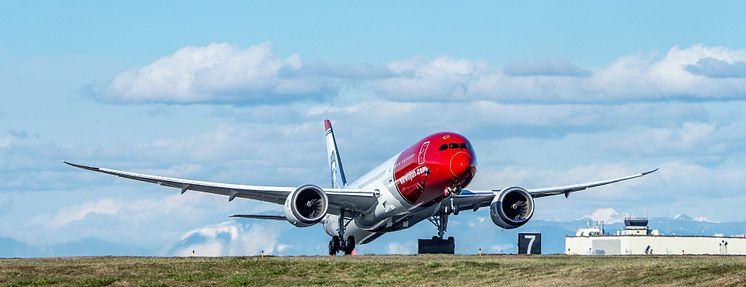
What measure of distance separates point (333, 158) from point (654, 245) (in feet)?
165

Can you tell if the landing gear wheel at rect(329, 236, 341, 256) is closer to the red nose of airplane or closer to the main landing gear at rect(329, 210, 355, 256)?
the main landing gear at rect(329, 210, 355, 256)

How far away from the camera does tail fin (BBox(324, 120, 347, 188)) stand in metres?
111

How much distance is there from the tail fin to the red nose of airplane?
27.2m

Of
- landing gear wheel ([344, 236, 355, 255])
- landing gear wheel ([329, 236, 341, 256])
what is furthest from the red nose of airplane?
landing gear wheel ([344, 236, 355, 255])

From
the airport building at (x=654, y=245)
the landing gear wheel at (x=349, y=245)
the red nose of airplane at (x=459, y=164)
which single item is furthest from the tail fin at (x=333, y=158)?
the airport building at (x=654, y=245)

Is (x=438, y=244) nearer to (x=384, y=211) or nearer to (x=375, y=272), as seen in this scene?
(x=384, y=211)

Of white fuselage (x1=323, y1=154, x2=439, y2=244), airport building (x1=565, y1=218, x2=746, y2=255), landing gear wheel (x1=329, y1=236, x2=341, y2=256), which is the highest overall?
airport building (x1=565, y1=218, x2=746, y2=255)

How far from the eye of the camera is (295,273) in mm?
67000

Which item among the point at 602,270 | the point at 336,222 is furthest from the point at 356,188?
the point at 602,270

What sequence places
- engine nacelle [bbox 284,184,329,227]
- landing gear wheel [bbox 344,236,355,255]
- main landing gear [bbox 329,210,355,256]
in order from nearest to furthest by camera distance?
engine nacelle [bbox 284,184,329,227]
main landing gear [bbox 329,210,355,256]
landing gear wheel [bbox 344,236,355,255]

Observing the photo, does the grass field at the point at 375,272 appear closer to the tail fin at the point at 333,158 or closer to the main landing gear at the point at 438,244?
the main landing gear at the point at 438,244

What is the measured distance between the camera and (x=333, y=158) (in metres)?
115

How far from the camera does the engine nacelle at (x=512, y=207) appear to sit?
88875mm

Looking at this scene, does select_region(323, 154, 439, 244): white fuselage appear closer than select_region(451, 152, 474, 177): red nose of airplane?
No
